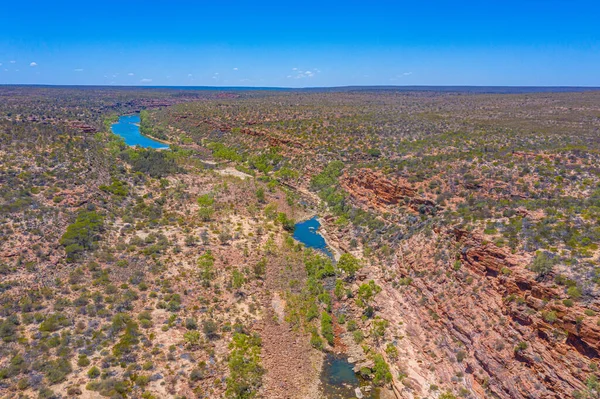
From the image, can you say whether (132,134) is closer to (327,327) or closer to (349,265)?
(349,265)

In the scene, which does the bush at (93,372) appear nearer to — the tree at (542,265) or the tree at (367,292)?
the tree at (367,292)

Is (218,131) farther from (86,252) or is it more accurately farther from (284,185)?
(86,252)

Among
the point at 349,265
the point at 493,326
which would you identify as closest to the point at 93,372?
the point at 349,265

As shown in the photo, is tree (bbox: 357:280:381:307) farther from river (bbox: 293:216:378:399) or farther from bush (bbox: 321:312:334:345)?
river (bbox: 293:216:378:399)

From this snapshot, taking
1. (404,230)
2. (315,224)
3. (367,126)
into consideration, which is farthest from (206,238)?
(367,126)

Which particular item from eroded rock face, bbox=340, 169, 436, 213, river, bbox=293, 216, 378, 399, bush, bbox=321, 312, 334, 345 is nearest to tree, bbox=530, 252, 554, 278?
river, bbox=293, 216, 378, 399
